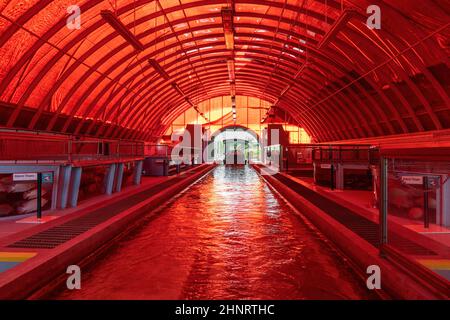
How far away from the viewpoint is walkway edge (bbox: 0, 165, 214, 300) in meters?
4.80

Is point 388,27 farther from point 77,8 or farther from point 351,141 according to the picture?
point 351,141

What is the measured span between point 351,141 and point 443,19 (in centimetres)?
2285

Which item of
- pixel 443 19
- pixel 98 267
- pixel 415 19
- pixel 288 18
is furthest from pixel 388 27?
pixel 98 267

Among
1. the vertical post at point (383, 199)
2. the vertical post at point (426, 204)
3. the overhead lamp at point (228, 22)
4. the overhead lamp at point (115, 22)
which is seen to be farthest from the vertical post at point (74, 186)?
the overhead lamp at point (228, 22)

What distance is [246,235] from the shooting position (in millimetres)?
8914

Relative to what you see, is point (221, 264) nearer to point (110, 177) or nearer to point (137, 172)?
point (110, 177)

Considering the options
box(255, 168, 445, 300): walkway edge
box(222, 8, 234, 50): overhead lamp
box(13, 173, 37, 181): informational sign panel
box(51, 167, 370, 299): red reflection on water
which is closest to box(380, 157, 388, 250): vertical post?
box(255, 168, 445, 300): walkway edge

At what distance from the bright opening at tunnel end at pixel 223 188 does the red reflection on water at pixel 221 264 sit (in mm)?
47

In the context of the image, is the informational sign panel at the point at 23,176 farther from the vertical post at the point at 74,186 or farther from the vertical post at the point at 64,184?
the vertical post at the point at 74,186

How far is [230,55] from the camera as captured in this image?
3525 centimetres

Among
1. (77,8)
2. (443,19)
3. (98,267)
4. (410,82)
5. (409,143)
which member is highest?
(77,8)

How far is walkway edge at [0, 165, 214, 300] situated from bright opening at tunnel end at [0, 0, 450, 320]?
0.09ft

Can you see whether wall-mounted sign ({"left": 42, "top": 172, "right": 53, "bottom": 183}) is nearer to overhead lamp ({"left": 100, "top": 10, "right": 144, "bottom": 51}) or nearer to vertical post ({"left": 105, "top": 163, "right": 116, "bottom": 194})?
vertical post ({"left": 105, "top": 163, "right": 116, "bottom": 194})

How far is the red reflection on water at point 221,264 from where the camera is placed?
5406 mm
